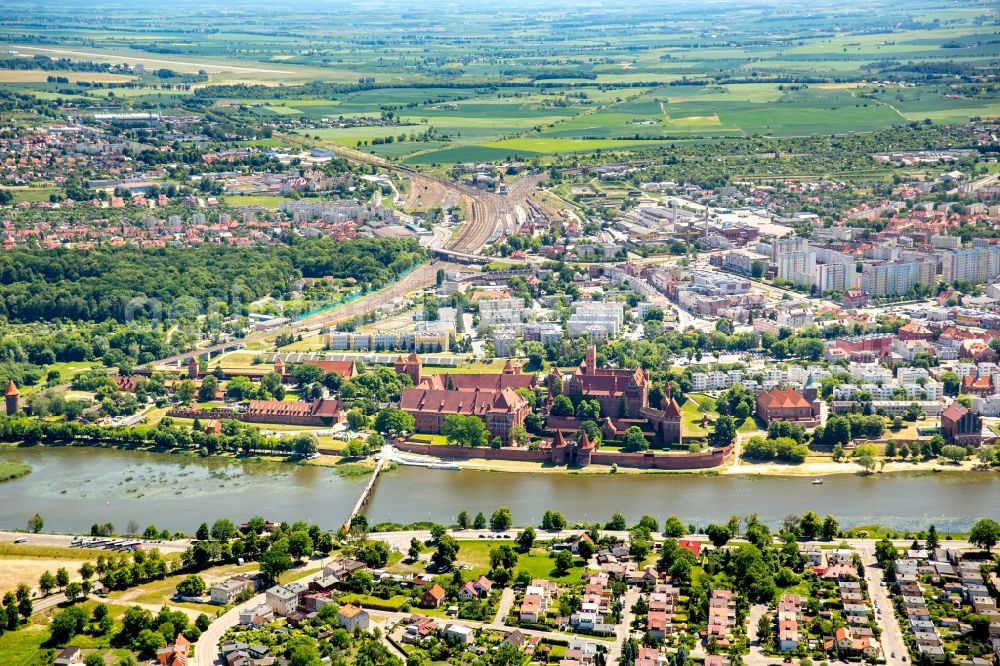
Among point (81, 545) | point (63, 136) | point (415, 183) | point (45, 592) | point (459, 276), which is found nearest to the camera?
point (45, 592)

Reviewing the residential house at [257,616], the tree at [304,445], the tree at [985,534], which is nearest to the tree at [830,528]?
the tree at [985,534]

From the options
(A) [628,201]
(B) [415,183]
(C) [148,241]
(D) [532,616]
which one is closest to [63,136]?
(B) [415,183]

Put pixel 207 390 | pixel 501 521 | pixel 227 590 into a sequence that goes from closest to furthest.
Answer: pixel 227 590, pixel 501 521, pixel 207 390

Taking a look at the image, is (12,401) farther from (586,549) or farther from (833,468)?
(833,468)

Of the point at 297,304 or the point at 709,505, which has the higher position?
the point at 297,304

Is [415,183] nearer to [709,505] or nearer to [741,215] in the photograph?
[741,215]

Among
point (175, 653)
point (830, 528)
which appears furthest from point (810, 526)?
point (175, 653)
